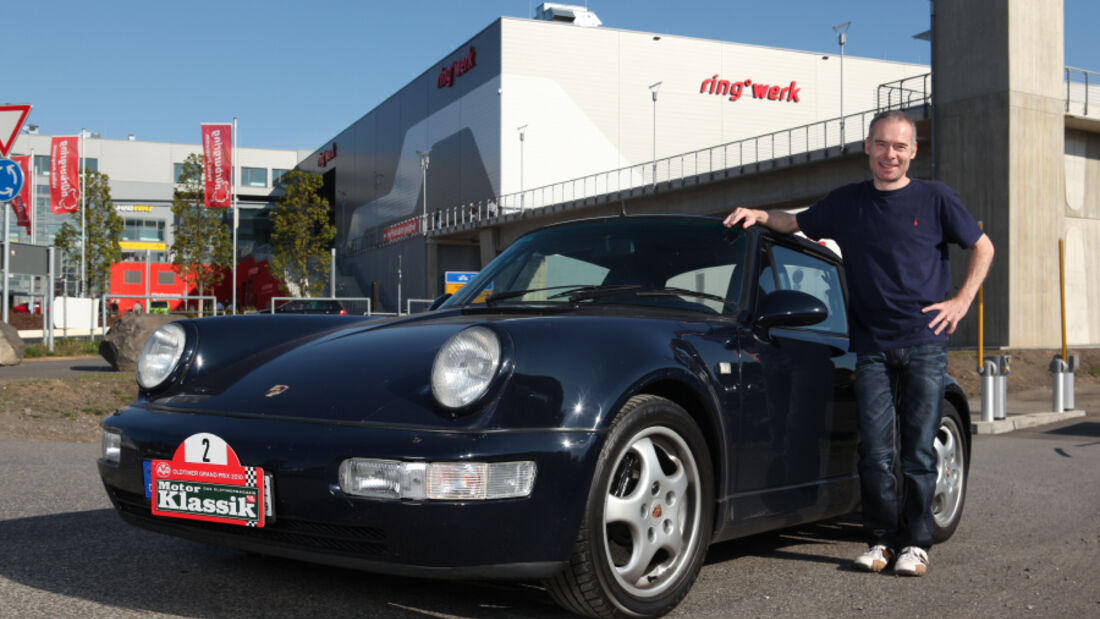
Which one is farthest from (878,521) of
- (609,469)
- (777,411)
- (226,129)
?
(226,129)

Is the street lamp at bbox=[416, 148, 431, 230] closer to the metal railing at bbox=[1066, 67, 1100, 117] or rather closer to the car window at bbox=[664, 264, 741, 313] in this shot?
the metal railing at bbox=[1066, 67, 1100, 117]

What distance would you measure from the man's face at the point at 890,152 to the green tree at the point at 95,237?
43.6 metres

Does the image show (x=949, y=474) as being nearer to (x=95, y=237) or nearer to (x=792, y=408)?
(x=792, y=408)

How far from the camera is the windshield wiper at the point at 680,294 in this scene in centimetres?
373

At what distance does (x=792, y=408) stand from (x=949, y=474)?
1329 mm

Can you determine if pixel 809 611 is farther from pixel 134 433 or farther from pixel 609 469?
pixel 134 433

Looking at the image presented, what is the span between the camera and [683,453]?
3141 mm

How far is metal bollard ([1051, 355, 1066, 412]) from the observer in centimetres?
1380

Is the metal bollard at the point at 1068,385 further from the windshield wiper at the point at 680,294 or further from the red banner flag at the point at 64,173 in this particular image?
the red banner flag at the point at 64,173

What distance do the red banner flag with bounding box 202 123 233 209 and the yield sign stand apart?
905 inches

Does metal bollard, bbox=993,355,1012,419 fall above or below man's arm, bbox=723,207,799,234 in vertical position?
below

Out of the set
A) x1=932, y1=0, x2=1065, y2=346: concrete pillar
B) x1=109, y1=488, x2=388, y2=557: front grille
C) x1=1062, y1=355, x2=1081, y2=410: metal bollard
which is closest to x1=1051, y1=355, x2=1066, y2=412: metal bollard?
x1=1062, y1=355, x2=1081, y2=410: metal bollard

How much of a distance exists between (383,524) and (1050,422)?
42.2ft

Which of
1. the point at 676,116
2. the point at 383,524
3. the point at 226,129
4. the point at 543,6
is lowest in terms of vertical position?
the point at 383,524
